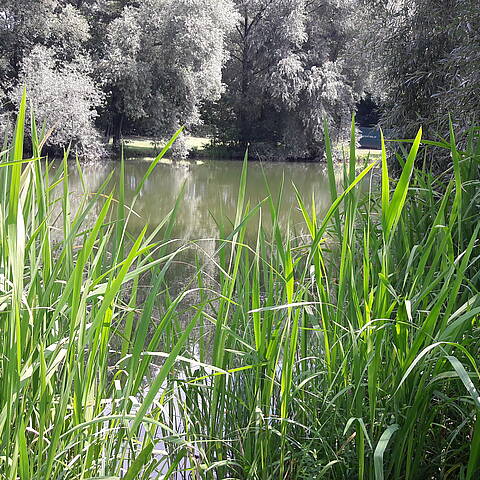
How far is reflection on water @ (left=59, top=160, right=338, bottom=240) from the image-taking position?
822 centimetres

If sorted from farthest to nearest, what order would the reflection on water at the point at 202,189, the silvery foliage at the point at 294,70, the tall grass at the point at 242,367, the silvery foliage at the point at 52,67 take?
the silvery foliage at the point at 294,70 < the silvery foliage at the point at 52,67 < the reflection on water at the point at 202,189 < the tall grass at the point at 242,367

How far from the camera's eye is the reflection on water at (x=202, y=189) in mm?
8219

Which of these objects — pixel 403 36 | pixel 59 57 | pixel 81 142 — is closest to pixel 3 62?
pixel 59 57

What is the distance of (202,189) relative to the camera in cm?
1165

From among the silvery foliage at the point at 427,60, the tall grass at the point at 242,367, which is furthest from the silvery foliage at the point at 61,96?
the tall grass at the point at 242,367

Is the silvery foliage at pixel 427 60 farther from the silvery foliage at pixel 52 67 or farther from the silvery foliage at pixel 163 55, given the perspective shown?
the silvery foliage at pixel 163 55

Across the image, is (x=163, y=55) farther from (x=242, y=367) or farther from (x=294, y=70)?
(x=242, y=367)

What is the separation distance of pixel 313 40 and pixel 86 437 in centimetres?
1858

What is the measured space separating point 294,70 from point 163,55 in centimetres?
344

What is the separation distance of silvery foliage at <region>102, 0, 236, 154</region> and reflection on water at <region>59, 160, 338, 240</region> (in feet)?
5.55

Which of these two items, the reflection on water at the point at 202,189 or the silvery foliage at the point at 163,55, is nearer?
the reflection on water at the point at 202,189

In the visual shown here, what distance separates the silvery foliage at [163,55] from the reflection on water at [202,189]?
169cm

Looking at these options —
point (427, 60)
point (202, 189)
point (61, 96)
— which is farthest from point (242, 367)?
point (61, 96)

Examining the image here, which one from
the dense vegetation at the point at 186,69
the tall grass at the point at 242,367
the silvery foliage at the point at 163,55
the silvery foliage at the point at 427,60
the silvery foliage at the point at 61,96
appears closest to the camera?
the tall grass at the point at 242,367
